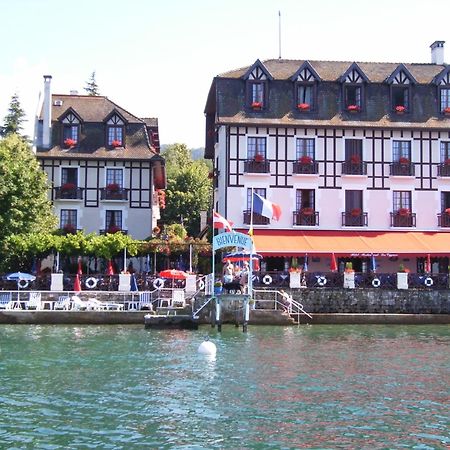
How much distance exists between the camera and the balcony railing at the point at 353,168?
44.2 m

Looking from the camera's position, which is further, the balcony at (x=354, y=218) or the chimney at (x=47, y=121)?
the chimney at (x=47, y=121)

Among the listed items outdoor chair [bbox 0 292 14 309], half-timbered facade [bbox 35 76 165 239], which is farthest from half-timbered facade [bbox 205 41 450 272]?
outdoor chair [bbox 0 292 14 309]

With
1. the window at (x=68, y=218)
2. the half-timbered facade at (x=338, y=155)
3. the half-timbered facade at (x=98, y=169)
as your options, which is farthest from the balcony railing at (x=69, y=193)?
the half-timbered facade at (x=338, y=155)

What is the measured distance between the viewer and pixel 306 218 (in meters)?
43.6

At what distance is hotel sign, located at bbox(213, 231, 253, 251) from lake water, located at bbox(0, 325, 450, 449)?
5.12 meters

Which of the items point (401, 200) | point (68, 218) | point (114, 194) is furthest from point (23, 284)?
point (401, 200)

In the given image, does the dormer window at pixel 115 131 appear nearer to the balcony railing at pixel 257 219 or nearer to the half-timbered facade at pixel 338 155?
the half-timbered facade at pixel 338 155

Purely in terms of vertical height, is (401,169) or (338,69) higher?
(338,69)

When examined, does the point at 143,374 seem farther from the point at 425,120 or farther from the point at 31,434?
the point at 425,120

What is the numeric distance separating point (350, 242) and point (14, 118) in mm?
45651

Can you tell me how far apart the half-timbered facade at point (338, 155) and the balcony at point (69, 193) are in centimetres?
876

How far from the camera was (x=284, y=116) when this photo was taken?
1740 inches

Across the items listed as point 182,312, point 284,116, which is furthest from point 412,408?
point 284,116

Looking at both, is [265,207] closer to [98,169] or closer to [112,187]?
[112,187]
